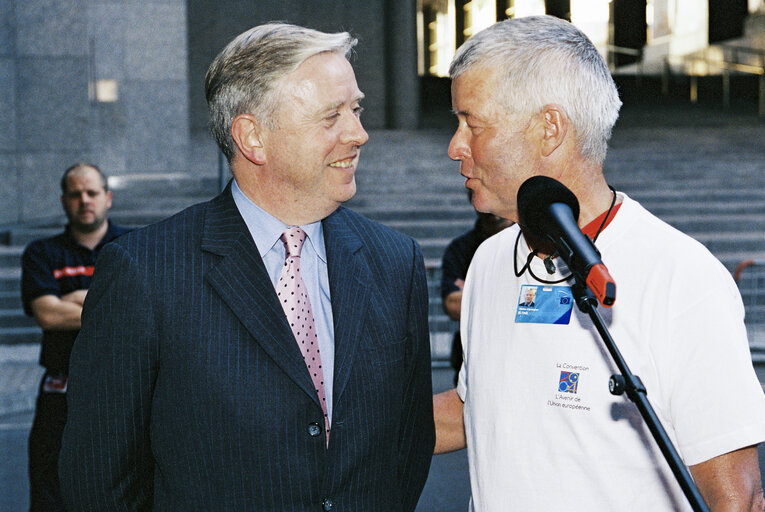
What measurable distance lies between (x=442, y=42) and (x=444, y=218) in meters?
14.7

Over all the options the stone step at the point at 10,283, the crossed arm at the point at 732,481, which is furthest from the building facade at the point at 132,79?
the crossed arm at the point at 732,481

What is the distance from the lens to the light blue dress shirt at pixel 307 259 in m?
2.24

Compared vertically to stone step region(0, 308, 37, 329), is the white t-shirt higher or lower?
higher

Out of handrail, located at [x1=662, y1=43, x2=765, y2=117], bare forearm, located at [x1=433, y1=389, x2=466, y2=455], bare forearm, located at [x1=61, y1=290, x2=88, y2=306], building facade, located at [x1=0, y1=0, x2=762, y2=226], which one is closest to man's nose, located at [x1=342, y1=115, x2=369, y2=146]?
bare forearm, located at [x1=433, y1=389, x2=466, y2=455]

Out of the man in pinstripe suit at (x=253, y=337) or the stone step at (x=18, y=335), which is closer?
the man in pinstripe suit at (x=253, y=337)

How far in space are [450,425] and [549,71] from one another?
1013mm

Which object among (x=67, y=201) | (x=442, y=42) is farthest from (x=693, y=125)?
(x=67, y=201)

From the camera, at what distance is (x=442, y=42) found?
86.3 feet

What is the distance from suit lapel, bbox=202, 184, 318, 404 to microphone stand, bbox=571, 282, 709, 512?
80 centimetres

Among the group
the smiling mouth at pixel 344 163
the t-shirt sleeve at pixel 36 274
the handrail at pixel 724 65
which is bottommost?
the t-shirt sleeve at pixel 36 274

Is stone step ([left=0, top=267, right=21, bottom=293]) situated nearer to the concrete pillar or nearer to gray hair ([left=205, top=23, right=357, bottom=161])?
gray hair ([left=205, top=23, right=357, bottom=161])

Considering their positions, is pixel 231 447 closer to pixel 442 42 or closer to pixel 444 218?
pixel 444 218

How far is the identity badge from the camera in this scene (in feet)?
6.63

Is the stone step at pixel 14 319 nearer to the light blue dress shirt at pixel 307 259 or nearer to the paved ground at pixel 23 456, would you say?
the paved ground at pixel 23 456
